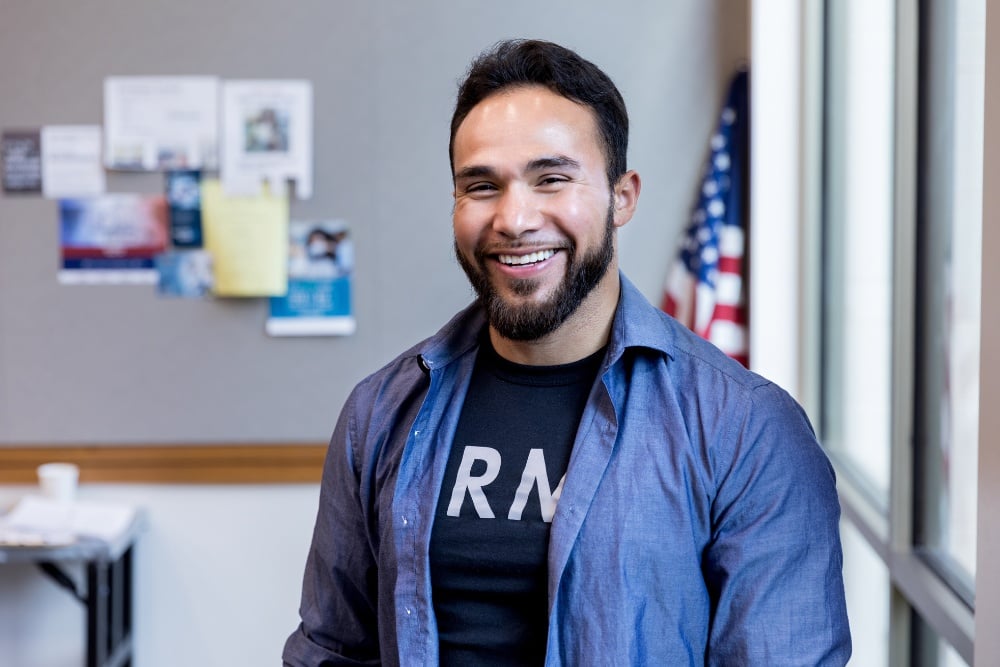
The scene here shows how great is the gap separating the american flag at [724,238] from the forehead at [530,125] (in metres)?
1.36

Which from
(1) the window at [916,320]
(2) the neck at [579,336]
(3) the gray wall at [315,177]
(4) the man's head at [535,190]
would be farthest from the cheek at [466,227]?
(3) the gray wall at [315,177]

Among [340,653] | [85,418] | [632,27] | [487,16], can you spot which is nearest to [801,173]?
[632,27]

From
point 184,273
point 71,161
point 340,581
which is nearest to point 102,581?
point 184,273

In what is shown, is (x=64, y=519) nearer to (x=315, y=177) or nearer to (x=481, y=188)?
(x=315, y=177)

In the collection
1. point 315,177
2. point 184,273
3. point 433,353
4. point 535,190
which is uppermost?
point 315,177

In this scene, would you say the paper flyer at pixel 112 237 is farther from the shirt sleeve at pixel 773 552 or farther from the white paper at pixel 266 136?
the shirt sleeve at pixel 773 552

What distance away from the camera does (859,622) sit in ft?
7.74

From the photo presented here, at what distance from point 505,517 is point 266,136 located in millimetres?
1688

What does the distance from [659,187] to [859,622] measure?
44.9 inches

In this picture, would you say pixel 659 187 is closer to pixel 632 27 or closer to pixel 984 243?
pixel 632 27

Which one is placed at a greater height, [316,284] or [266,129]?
[266,129]

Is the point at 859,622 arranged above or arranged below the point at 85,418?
below

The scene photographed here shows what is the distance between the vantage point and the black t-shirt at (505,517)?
4.15 feet

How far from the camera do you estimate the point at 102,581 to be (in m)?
2.48
